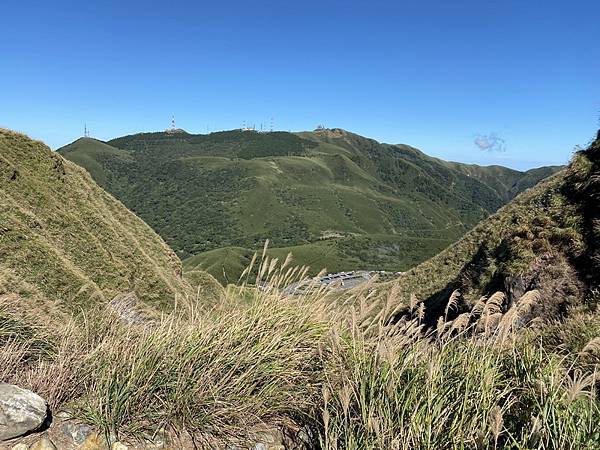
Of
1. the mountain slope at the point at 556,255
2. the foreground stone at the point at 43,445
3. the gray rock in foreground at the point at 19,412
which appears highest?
the mountain slope at the point at 556,255

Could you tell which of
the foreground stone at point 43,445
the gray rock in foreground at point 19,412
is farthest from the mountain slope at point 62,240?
Result: the foreground stone at point 43,445

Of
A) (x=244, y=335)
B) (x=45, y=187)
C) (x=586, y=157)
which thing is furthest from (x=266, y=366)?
(x=45, y=187)

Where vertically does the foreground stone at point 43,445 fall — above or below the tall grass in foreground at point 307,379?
below

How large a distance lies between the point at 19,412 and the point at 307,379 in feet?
10.2

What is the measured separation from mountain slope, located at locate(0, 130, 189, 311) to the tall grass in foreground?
7483mm

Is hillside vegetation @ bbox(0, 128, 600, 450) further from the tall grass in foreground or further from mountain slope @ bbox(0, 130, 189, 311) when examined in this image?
mountain slope @ bbox(0, 130, 189, 311)

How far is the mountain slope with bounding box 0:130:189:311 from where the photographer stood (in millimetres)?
14336

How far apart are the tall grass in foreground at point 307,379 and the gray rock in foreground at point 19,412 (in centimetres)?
24

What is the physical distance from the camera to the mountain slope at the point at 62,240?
1434cm

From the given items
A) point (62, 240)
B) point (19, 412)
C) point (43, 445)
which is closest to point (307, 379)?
point (43, 445)

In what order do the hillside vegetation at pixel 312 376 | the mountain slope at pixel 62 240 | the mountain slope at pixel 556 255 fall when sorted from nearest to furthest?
the hillside vegetation at pixel 312 376 < the mountain slope at pixel 556 255 < the mountain slope at pixel 62 240

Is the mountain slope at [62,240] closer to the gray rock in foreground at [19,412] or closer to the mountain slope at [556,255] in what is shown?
the gray rock in foreground at [19,412]

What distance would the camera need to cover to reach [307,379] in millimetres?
4980

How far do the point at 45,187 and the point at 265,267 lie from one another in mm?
22321
